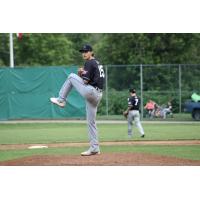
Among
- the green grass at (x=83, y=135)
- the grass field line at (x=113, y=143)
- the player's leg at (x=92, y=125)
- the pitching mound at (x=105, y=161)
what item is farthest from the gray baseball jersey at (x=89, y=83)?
the grass field line at (x=113, y=143)

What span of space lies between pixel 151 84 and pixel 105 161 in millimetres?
15160

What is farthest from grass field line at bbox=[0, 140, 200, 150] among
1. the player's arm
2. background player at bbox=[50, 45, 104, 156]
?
the player's arm

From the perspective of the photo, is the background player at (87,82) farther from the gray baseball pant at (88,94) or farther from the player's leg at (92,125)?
the player's leg at (92,125)

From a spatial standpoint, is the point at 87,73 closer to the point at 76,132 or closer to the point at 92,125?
the point at 92,125

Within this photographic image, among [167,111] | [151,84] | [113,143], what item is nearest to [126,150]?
[113,143]

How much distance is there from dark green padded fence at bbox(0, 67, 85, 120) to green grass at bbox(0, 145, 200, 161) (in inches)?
190

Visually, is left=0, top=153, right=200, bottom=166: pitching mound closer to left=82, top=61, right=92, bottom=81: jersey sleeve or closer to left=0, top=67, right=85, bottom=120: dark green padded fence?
left=82, top=61, right=92, bottom=81: jersey sleeve

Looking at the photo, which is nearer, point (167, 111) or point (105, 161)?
point (105, 161)

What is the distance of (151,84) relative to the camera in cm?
2483

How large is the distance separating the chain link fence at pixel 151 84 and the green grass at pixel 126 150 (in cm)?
492

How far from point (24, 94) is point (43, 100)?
762 mm

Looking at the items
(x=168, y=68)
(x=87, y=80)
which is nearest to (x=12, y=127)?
(x=87, y=80)

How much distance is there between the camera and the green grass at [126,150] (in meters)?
11.2
